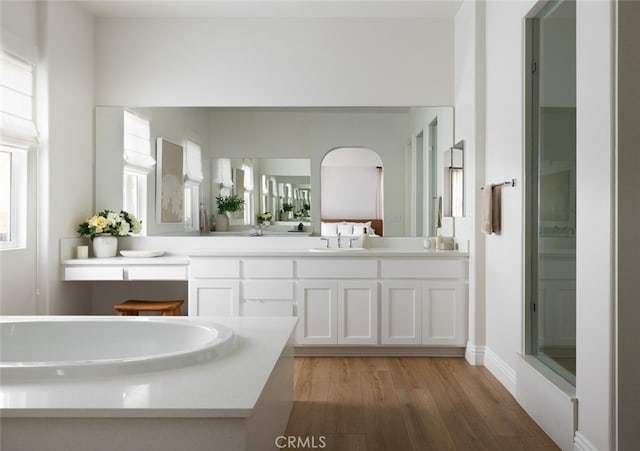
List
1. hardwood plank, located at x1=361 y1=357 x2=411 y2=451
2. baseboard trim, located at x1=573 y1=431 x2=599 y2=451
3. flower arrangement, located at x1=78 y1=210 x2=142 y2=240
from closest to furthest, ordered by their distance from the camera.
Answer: baseboard trim, located at x1=573 y1=431 x2=599 y2=451
hardwood plank, located at x1=361 y1=357 x2=411 y2=451
flower arrangement, located at x1=78 y1=210 x2=142 y2=240

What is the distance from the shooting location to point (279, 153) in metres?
4.54

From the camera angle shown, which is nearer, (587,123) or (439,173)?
(587,123)

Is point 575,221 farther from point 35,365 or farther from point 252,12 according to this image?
point 252,12

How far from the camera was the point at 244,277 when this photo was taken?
3.99 meters

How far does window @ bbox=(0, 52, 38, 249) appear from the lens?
11.3ft

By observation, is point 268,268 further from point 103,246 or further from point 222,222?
point 103,246

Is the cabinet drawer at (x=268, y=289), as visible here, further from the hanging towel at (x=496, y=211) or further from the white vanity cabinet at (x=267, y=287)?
the hanging towel at (x=496, y=211)

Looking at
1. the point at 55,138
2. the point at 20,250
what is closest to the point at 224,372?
the point at 20,250

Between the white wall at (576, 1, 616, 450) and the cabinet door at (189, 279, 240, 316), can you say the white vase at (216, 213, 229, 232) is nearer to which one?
the cabinet door at (189, 279, 240, 316)

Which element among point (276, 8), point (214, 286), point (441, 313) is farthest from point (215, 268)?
point (276, 8)

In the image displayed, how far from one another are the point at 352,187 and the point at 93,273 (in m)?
2.18

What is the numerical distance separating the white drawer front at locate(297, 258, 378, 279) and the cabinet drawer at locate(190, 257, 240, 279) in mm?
483

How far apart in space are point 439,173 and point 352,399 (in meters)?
2.14

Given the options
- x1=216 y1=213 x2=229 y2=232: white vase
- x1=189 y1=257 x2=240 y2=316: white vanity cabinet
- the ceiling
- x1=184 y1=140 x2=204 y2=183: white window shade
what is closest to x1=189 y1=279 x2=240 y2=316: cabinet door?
x1=189 y1=257 x2=240 y2=316: white vanity cabinet
